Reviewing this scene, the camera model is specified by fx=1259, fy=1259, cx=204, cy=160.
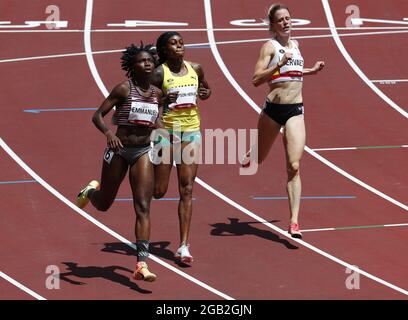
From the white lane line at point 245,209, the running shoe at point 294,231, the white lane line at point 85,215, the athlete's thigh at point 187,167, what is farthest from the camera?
the running shoe at point 294,231

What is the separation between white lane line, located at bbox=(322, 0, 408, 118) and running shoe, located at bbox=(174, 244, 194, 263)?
6.47 m

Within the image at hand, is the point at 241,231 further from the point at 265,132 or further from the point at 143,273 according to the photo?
the point at 143,273

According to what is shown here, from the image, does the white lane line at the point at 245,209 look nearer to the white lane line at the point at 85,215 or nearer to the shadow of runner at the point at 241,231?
the shadow of runner at the point at 241,231

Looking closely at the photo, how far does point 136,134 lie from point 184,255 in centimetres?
149

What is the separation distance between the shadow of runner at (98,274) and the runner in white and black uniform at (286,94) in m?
2.25

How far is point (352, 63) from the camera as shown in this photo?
70.8ft

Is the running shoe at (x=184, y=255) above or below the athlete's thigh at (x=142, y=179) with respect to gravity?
below

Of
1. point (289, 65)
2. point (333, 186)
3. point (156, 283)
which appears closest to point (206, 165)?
point (333, 186)

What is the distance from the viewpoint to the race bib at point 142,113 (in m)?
13.5

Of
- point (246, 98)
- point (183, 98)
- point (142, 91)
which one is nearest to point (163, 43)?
point (183, 98)

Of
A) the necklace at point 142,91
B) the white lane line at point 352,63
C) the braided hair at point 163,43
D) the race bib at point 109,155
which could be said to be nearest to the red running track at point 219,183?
the white lane line at point 352,63

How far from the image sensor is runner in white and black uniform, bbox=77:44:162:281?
13398mm

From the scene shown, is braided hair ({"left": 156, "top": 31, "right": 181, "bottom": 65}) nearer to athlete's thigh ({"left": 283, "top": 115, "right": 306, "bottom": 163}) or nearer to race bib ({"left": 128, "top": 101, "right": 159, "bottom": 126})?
race bib ({"left": 128, "top": 101, "right": 159, "bottom": 126})

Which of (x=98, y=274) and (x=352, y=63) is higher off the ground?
(x=352, y=63)
